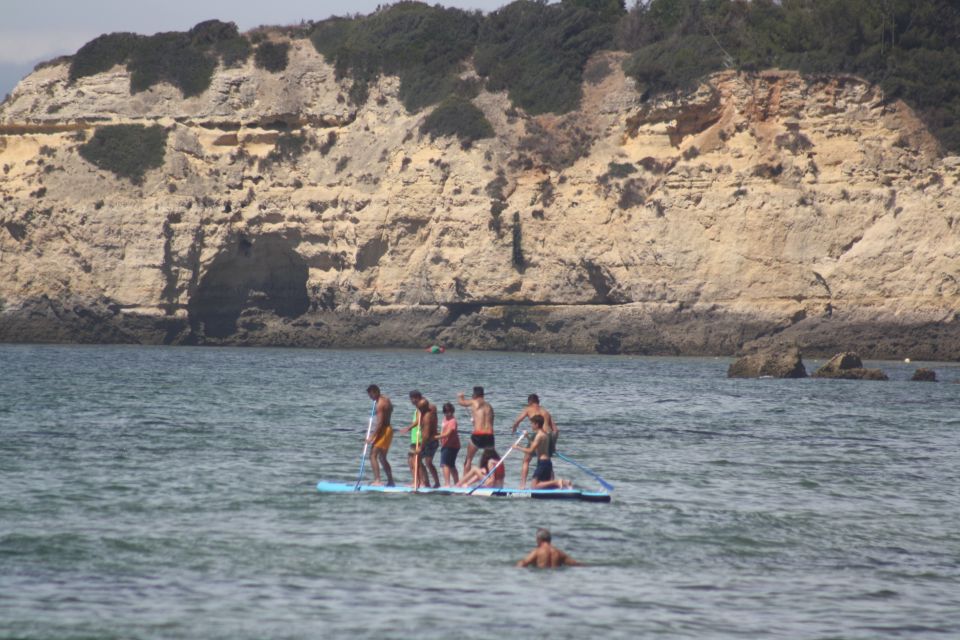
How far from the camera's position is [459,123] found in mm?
60094

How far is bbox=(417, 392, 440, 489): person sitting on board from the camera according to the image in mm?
18234

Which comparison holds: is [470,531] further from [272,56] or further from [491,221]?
[272,56]

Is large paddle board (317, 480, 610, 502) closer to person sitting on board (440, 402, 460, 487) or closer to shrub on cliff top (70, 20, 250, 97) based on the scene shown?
person sitting on board (440, 402, 460, 487)

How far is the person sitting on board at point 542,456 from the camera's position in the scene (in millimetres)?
17844

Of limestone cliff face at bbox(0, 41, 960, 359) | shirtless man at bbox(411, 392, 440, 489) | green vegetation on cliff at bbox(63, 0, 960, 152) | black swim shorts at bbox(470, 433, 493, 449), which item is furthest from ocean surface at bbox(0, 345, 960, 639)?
green vegetation on cliff at bbox(63, 0, 960, 152)

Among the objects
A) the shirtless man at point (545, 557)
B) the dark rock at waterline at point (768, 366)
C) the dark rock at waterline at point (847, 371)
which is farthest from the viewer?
the dark rock at waterline at point (768, 366)

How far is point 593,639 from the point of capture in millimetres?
11070

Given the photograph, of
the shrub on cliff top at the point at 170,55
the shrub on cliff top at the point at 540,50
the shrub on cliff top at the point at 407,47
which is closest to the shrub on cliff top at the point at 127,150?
the shrub on cliff top at the point at 170,55

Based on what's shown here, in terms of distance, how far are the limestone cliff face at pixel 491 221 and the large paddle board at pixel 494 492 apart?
35295 millimetres

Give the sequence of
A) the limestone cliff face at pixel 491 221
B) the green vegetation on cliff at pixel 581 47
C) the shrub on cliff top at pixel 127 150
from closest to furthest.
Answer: the limestone cliff face at pixel 491 221 → the green vegetation on cliff at pixel 581 47 → the shrub on cliff top at pixel 127 150

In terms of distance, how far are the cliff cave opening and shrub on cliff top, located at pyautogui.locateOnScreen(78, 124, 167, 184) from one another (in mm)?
6277

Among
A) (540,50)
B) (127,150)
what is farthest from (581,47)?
(127,150)

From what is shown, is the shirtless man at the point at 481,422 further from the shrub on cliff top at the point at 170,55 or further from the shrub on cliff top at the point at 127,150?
the shrub on cliff top at the point at 170,55

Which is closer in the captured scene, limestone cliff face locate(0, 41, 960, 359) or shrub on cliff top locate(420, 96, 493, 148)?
limestone cliff face locate(0, 41, 960, 359)
